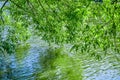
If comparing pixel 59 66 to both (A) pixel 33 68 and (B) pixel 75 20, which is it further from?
(B) pixel 75 20

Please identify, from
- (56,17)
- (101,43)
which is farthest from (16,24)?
(101,43)

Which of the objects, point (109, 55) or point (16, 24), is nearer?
point (16, 24)

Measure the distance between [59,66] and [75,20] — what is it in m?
21.3

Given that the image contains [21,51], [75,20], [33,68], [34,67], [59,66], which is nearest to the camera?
[75,20]

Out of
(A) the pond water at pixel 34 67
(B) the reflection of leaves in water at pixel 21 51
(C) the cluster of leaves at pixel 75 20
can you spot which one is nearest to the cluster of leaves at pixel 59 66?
(A) the pond water at pixel 34 67

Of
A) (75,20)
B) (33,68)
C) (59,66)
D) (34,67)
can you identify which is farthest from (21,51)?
(75,20)

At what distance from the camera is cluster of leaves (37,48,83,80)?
40.1m

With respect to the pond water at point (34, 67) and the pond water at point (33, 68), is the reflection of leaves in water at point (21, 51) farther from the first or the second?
the pond water at point (33, 68)

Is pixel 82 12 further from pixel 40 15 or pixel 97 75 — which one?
pixel 97 75

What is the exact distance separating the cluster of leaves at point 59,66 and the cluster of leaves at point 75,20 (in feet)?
32.9

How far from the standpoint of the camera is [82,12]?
46.6ft

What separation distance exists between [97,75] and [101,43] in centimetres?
2536

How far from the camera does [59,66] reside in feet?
148

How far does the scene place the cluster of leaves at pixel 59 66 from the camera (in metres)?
40.1
